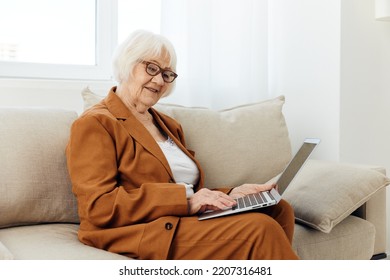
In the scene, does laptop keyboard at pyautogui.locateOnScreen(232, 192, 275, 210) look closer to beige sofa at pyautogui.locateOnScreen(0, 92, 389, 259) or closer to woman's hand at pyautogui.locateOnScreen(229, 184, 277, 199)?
woman's hand at pyautogui.locateOnScreen(229, 184, 277, 199)

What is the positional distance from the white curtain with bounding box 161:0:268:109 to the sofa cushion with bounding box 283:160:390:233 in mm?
751

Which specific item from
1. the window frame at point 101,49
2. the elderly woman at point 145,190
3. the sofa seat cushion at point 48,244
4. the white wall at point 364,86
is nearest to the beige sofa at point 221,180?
the sofa seat cushion at point 48,244

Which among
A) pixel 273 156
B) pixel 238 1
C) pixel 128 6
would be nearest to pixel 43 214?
pixel 273 156

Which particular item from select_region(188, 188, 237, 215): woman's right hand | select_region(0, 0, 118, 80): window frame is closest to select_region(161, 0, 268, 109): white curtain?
select_region(0, 0, 118, 80): window frame

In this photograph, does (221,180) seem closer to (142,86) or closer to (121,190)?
(142,86)

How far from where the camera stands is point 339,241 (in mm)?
2098

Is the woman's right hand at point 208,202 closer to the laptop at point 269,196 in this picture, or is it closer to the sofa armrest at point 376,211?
the laptop at point 269,196

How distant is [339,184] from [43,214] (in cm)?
106

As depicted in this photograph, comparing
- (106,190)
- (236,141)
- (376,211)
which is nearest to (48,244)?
(106,190)

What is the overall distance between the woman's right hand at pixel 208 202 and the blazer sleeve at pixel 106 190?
1.4 inches

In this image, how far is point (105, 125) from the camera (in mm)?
1782

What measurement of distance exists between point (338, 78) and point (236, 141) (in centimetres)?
62

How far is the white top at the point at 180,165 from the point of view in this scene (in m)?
1.97

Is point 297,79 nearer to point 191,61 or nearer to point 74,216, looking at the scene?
point 191,61
